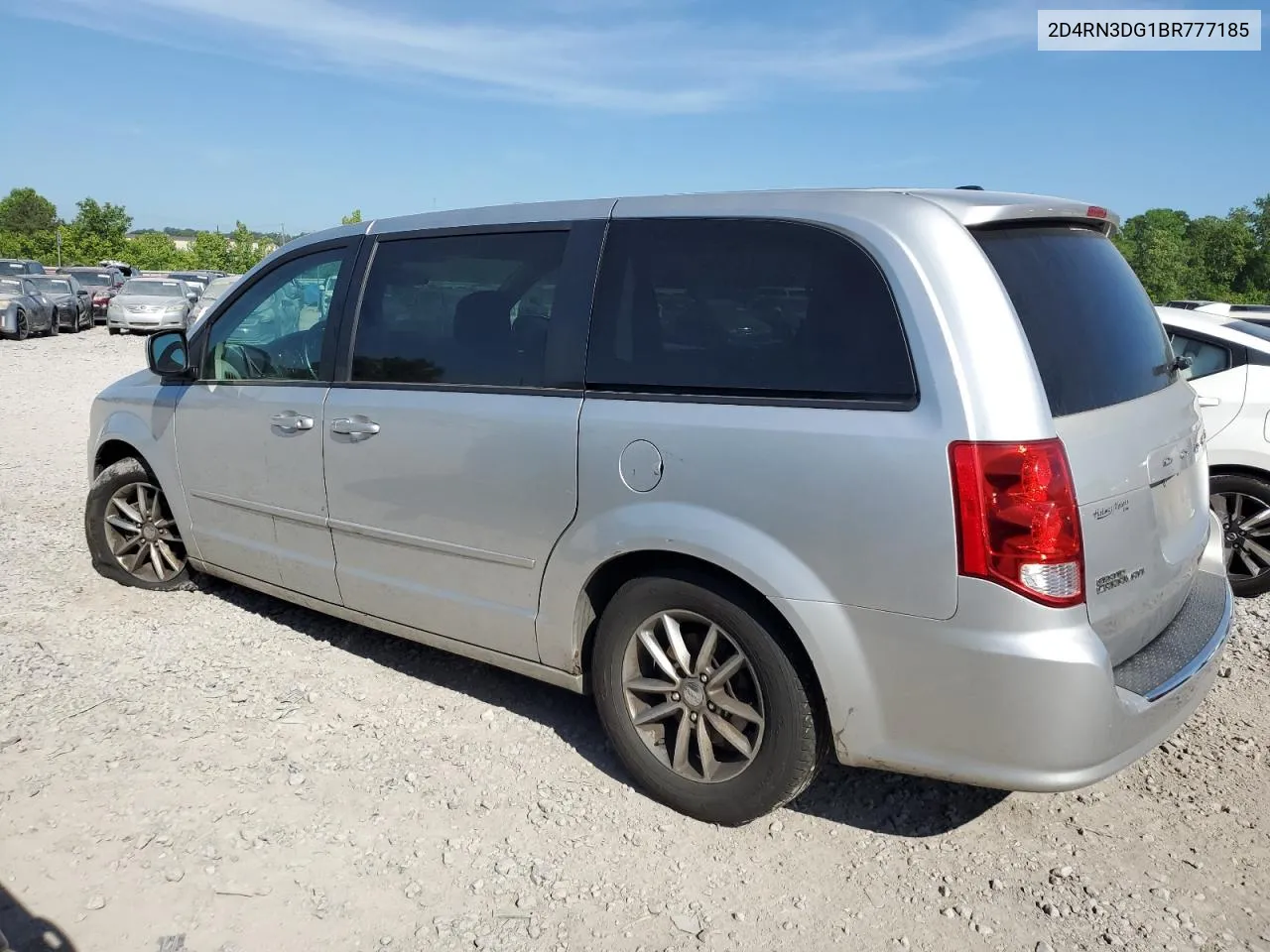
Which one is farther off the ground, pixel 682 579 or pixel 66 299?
pixel 66 299

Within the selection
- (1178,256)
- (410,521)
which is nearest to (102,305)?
(410,521)

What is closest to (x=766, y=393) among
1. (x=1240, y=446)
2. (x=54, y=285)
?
(x=1240, y=446)

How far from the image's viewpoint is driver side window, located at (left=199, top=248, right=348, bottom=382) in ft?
14.6

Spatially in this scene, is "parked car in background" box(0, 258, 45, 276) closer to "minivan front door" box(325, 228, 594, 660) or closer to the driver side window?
the driver side window

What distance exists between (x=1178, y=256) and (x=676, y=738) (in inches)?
2269

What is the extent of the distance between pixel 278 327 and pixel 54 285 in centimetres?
2648

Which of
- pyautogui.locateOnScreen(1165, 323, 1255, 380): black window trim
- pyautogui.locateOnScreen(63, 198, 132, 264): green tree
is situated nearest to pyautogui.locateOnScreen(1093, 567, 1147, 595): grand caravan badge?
pyautogui.locateOnScreen(1165, 323, 1255, 380): black window trim

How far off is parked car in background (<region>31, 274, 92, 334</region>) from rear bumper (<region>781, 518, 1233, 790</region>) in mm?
27554

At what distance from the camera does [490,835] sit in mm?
3271

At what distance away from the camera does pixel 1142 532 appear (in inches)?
116

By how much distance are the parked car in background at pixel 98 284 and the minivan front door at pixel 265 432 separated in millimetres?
28499

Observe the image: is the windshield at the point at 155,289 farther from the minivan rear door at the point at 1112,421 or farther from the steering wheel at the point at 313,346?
the minivan rear door at the point at 1112,421

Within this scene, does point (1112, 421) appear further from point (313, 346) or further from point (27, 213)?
point (27, 213)

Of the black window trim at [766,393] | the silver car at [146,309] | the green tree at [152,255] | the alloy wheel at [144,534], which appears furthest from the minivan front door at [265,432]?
the green tree at [152,255]
